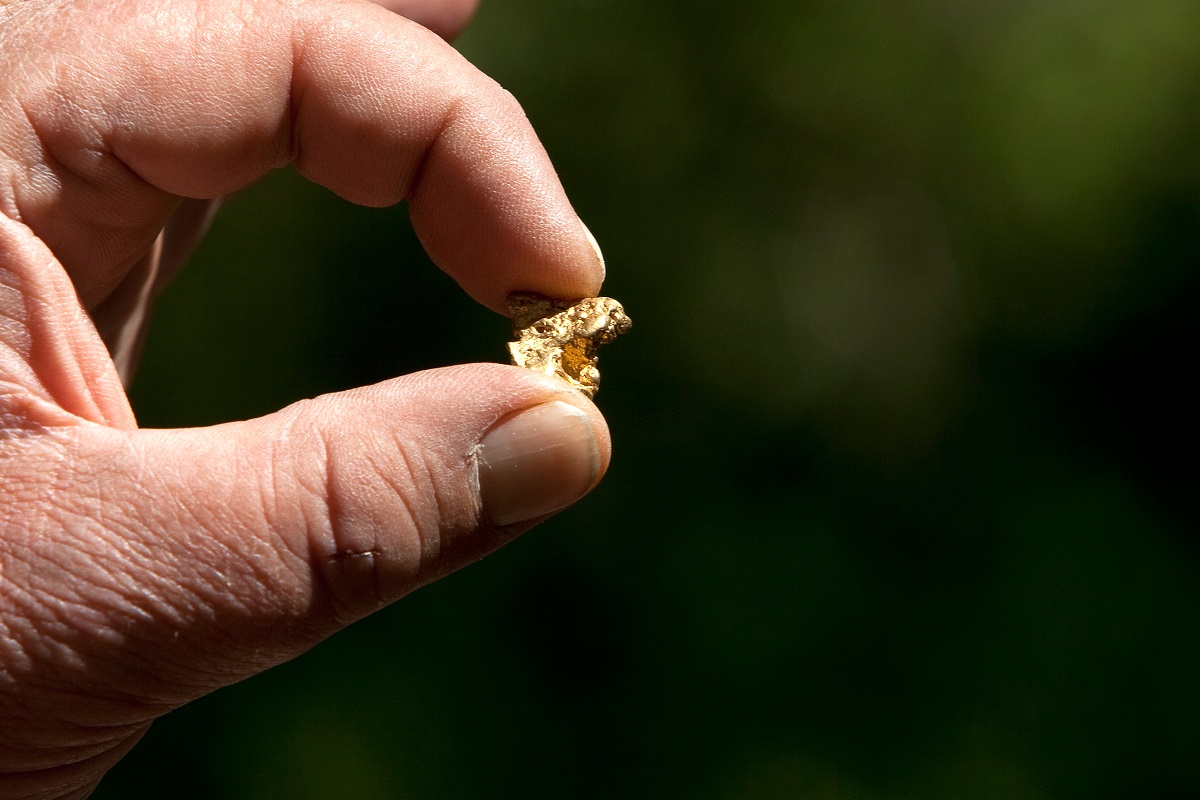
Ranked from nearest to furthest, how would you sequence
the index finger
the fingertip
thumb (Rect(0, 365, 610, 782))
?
thumb (Rect(0, 365, 610, 782)), the index finger, the fingertip

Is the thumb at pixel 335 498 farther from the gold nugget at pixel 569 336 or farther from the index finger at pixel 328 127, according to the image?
the index finger at pixel 328 127

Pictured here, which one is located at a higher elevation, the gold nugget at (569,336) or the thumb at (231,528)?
the gold nugget at (569,336)

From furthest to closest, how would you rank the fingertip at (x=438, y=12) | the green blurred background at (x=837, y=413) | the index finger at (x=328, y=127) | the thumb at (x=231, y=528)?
the green blurred background at (x=837, y=413)
the fingertip at (x=438, y=12)
the index finger at (x=328, y=127)
the thumb at (x=231, y=528)

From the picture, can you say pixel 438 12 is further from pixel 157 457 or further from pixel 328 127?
pixel 157 457

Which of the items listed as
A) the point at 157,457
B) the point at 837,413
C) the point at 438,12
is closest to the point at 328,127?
the point at 438,12

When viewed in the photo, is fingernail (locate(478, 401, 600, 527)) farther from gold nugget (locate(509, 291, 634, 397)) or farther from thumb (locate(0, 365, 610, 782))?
gold nugget (locate(509, 291, 634, 397))

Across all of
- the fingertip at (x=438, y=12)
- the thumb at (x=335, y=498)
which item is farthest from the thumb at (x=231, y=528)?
the fingertip at (x=438, y=12)

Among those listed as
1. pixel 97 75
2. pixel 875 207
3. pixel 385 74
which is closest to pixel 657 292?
pixel 875 207

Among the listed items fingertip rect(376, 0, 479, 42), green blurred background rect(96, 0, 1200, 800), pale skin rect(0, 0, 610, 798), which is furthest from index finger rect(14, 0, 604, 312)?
green blurred background rect(96, 0, 1200, 800)

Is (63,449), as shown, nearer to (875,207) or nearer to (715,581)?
(715,581)
